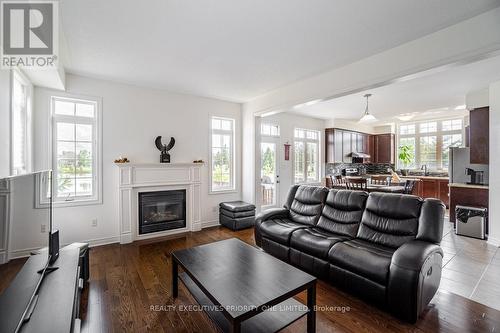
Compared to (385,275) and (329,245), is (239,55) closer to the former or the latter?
(329,245)

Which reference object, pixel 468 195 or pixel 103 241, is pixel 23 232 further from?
pixel 468 195

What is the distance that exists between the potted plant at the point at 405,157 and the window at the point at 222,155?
6.21 m

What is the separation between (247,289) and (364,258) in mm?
1256

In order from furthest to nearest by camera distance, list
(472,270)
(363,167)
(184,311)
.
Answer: (363,167) < (472,270) < (184,311)

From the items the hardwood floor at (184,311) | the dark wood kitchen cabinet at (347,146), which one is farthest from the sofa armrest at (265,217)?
the dark wood kitchen cabinet at (347,146)

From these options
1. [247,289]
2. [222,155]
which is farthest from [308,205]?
[222,155]

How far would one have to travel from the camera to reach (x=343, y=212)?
10.4ft

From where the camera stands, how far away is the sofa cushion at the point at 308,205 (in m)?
3.49

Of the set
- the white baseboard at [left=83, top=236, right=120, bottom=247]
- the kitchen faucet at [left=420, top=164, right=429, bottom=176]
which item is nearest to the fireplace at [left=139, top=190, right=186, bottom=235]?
the white baseboard at [left=83, top=236, right=120, bottom=247]

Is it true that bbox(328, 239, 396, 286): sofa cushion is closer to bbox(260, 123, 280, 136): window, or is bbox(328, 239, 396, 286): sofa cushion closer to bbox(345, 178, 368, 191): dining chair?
bbox(345, 178, 368, 191): dining chair

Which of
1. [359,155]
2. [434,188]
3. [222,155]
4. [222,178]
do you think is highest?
[359,155]

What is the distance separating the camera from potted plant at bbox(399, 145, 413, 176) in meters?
7.96

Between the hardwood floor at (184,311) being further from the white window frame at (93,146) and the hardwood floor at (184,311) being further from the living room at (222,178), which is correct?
the white window frame at (93,146)

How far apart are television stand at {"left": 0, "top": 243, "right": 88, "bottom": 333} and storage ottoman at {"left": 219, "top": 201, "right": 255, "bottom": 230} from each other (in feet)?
9.89
